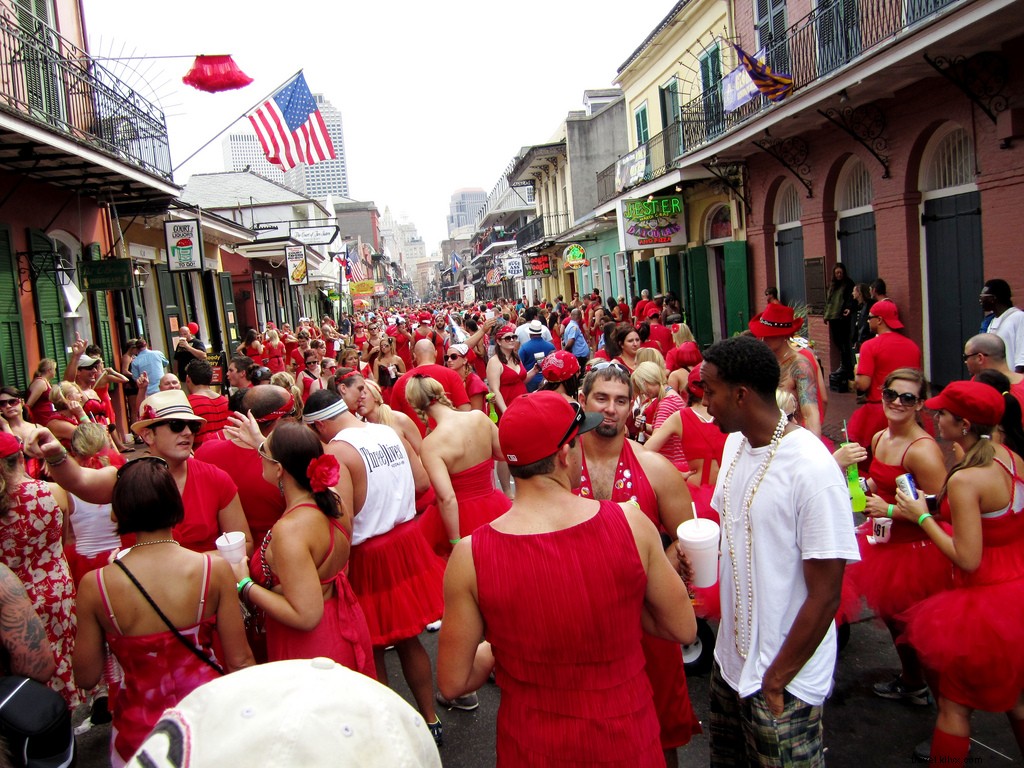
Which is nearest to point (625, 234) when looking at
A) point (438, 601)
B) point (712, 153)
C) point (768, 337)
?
point (712, 153)

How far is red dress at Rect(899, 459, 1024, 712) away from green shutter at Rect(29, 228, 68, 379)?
11116mm

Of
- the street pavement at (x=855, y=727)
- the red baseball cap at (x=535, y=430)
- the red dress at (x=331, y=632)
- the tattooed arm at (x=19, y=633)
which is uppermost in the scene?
the red baseball cap at (x=535, y=430)

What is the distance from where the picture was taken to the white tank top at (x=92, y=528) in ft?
14.4

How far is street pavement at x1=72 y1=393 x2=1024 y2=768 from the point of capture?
3730 millimetres

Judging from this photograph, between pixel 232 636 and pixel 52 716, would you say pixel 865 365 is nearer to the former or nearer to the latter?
pixel 232 636

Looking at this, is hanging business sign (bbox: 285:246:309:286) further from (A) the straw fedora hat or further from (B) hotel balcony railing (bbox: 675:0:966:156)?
(A) the straw fedora hat

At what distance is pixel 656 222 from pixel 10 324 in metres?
14.4

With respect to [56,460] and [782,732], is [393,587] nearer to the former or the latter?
[56,460]

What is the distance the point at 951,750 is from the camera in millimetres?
3164

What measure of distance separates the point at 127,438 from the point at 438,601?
429 inches

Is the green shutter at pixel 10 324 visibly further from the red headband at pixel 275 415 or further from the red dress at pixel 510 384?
the red headband at pixel 275 415

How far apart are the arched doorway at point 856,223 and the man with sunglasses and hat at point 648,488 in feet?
33.1

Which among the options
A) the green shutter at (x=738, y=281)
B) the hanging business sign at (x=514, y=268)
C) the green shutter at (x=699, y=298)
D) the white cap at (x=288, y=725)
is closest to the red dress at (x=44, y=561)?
the white cap at (x=288, y=725)

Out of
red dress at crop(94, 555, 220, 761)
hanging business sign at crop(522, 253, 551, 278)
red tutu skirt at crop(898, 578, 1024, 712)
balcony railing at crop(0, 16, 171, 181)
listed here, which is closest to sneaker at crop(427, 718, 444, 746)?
red dress at crop(94, 555, 220, 761)
